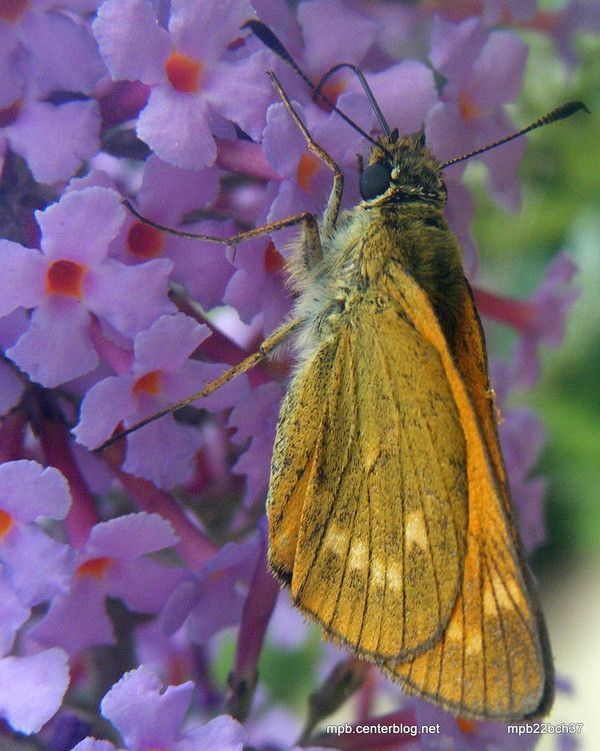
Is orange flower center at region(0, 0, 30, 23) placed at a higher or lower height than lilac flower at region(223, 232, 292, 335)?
higher

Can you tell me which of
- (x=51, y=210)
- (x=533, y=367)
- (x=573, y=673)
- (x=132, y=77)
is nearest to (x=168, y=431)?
(x=51, y=210)

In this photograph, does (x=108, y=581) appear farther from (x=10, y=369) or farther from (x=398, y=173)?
(x=398, y=173)

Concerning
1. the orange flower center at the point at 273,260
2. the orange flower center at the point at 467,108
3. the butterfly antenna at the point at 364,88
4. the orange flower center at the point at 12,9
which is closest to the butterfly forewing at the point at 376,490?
the orange flower center at the point at 273,260

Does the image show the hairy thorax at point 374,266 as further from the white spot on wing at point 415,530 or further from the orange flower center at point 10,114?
the orange flower center at point 10,114

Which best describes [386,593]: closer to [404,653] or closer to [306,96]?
[404,653]

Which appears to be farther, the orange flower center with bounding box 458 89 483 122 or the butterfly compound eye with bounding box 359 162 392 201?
the orange flower center with bounding box 458 89 483 122

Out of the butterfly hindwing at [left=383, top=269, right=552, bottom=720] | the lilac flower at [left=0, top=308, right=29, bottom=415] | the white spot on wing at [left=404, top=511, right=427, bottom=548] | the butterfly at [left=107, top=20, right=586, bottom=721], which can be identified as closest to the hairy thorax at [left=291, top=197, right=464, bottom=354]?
the butterfly at [left=107, top=20, right=586, bottom=721]

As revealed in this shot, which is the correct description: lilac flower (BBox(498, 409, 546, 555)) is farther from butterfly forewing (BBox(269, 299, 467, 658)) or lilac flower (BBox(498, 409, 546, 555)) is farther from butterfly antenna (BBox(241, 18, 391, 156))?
butterfly antenna (BBox(241, 18, 391, 156))
